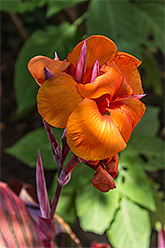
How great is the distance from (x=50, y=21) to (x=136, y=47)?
2.45 feet

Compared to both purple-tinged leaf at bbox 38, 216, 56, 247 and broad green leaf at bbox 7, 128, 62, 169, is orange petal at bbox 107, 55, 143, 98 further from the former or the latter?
broad green leaf at bbox 7, 128, 62, 169

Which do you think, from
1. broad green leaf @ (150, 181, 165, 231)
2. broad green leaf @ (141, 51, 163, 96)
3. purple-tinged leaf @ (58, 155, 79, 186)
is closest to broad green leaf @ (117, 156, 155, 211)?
broad green leaf @ (150, 181, 165, 231)

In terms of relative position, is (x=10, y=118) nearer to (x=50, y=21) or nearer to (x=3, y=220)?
(x=50, y=21)

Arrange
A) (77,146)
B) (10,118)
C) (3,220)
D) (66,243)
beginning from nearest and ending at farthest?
1. (77,146)
2. (3,220)
3. (66,243)
4. (10,118)

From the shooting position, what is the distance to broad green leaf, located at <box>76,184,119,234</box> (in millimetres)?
666

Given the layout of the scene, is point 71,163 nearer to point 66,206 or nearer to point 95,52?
point 95,52

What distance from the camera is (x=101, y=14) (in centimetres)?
89

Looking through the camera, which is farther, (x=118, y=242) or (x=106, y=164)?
(x=118, y=242)

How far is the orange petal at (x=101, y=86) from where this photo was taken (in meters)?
0.32

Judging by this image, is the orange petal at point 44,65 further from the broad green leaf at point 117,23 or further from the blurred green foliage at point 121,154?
the broad green leaf at point 117,23

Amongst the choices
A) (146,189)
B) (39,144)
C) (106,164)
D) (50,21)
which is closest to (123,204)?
(146,189)

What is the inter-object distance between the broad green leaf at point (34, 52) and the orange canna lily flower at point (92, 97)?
56 cm

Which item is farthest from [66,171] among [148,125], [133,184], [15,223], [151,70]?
[151,70]

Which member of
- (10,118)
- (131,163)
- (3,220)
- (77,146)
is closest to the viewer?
(77,146)
